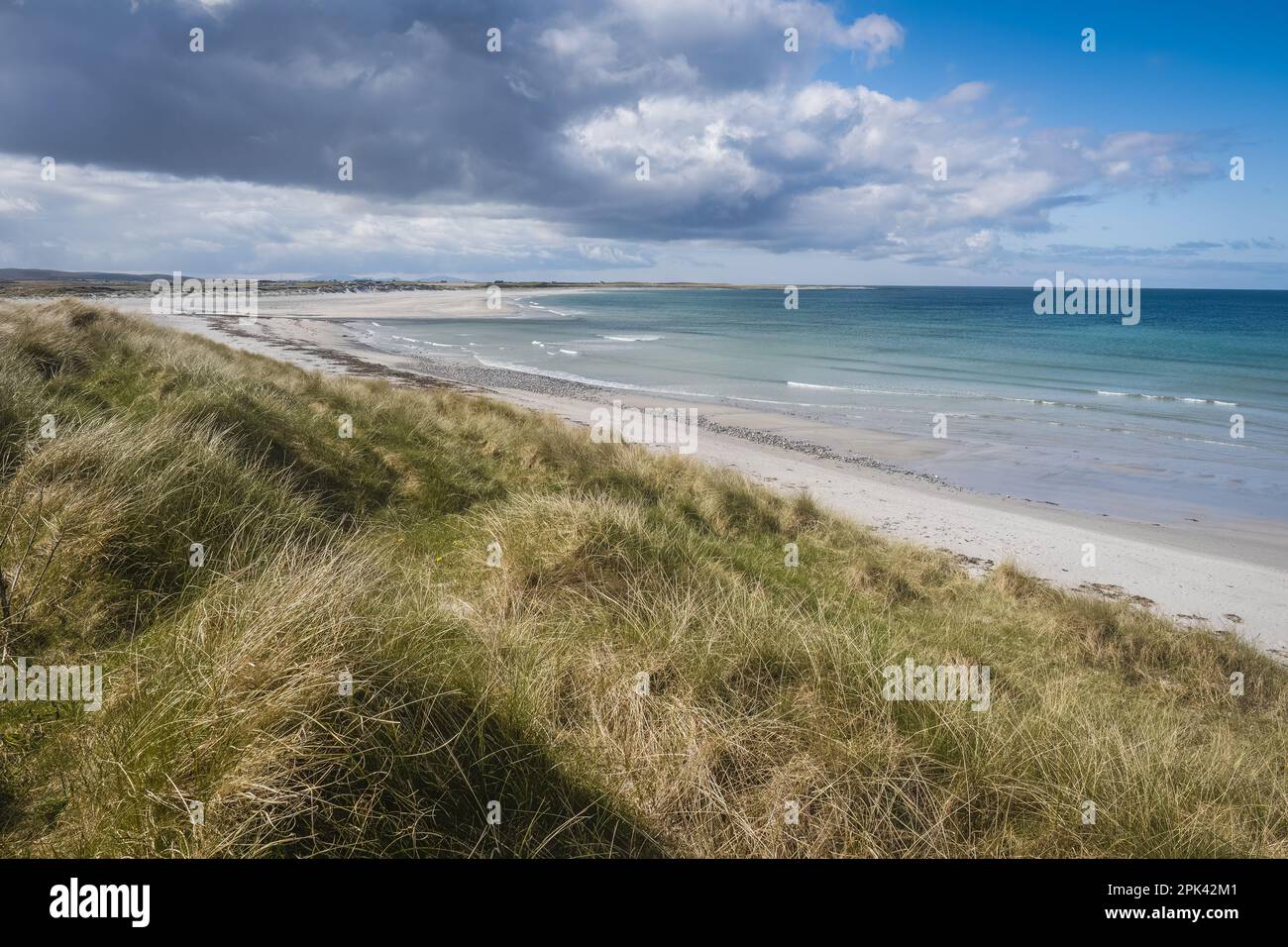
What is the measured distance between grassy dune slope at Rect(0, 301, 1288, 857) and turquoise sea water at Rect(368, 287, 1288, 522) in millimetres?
13197

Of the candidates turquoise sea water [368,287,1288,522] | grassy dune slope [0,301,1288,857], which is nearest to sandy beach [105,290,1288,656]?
turquoise sea water [368,287,1288,522]

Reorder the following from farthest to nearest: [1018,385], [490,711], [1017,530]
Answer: [1018,385] < [1017,530] < [490,711]

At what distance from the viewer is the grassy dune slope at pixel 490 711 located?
2838mm

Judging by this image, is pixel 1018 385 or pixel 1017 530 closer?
pixel 1017 530

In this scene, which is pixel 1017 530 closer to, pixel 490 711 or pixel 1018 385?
pixel 490 711

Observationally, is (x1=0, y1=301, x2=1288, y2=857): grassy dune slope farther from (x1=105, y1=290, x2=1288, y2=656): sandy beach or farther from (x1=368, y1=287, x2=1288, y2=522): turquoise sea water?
(x1=368, y1=287, x2=1288, y2=522): turquoise sea water

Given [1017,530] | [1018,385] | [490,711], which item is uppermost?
[1018,385]

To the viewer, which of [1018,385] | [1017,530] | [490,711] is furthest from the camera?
[1018,385]

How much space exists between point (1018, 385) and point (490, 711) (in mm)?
38503

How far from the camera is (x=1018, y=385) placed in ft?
118

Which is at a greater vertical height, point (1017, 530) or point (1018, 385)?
point (1018, 385)

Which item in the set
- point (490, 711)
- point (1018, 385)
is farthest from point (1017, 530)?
point (1018, 385)
